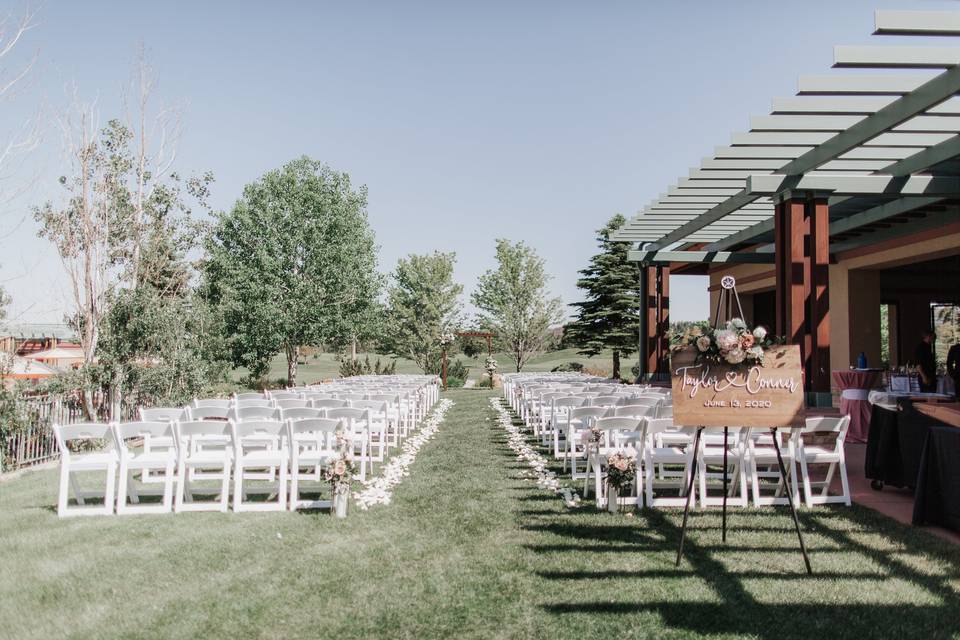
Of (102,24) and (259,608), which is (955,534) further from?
(102,24)

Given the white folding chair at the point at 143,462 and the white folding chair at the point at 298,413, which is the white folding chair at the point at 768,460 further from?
the white folding chair at the point at 143,462

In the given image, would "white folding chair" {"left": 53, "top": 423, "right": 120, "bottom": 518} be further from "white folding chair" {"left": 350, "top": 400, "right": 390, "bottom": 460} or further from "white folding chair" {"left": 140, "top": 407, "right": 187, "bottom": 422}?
"white folding chair" {"left": 350, "top": 400, "right": 390, "bottom": 460}

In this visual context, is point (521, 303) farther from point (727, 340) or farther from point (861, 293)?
point (727, 340)

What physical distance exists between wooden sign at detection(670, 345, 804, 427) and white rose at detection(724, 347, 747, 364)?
5.0 inches

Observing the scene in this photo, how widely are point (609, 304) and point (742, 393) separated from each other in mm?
27127

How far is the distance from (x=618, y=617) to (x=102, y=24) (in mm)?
13775

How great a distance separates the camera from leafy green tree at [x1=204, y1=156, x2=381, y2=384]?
2370 centimetres

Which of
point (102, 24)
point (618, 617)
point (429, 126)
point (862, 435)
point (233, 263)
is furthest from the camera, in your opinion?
point (233, 263)

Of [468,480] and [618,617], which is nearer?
[618,617]

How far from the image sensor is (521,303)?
115 ft

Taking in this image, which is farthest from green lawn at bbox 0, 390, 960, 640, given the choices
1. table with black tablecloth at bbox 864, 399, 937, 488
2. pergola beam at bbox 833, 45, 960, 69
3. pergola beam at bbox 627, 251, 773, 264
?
pergola beam at bbox 627, 251, 773, 264

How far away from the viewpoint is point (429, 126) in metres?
21.7

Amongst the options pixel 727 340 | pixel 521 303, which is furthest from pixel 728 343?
pixel 521 303

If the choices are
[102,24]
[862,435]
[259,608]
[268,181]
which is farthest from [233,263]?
[259,608]
